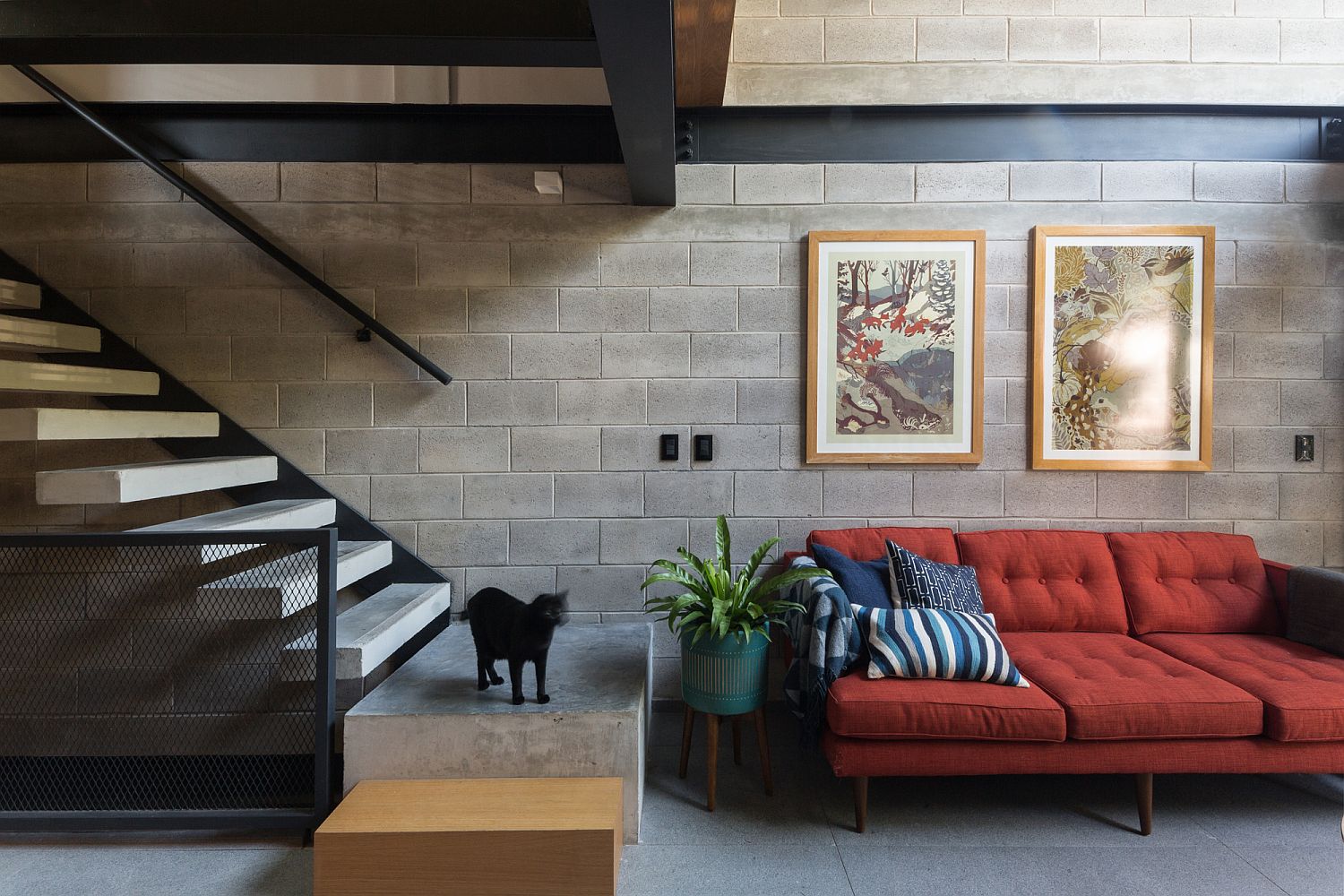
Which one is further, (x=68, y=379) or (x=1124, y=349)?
(x=1124, y=349)

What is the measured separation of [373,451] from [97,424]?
97cm

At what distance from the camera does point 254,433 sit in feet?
10.4

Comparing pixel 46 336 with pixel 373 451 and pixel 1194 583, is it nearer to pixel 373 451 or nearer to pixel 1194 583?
pixel 373 451

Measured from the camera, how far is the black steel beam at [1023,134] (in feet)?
10.3

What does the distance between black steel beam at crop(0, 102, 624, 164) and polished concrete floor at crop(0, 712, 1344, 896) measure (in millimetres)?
2671

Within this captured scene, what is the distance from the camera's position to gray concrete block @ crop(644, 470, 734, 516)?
320 cm

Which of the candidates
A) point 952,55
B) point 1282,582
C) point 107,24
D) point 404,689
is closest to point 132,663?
point 404,689

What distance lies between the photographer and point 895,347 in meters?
3.18

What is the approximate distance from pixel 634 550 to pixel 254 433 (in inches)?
69.6

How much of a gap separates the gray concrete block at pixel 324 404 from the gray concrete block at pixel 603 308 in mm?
947

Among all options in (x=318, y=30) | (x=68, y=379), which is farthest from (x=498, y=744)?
(x=318, y=30)

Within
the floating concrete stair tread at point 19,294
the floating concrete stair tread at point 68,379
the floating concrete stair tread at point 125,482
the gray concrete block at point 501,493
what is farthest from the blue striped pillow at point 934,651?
the floating concrete stair tread at point 19,294

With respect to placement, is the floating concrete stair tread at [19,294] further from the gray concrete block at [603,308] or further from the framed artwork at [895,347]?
the framed artwork at [895,347]

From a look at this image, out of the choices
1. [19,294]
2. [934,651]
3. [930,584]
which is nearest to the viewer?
[934,651]
